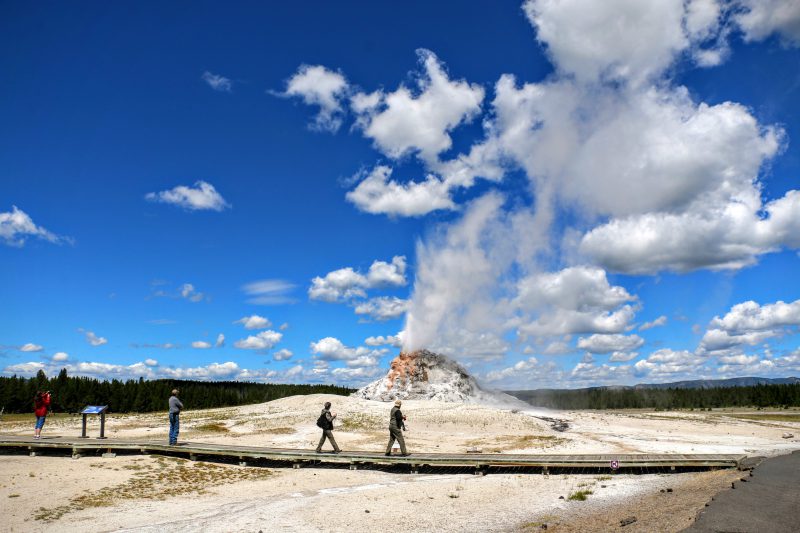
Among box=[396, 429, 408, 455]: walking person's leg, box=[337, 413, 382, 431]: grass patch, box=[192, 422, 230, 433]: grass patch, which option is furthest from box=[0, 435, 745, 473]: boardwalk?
box=[337, 413, 382, 431]: grass patch

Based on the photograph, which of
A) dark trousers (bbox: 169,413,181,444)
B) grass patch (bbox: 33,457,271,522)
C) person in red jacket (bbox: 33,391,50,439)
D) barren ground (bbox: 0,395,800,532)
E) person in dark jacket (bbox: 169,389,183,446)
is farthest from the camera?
person in red jacket (bbox: 33,391,50,439)

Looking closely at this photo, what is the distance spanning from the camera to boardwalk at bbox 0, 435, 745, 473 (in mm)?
19875

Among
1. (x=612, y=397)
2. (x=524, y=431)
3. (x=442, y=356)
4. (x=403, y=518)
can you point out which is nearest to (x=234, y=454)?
(x=403, y=518)

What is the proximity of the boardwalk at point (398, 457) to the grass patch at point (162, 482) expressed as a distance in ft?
2.90

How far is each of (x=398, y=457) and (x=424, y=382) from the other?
122ft

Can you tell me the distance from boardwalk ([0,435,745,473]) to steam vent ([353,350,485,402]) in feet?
107

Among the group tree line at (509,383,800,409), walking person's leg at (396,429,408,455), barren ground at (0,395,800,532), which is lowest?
tree line at (509,383,800,409)

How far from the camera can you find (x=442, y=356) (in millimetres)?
61625

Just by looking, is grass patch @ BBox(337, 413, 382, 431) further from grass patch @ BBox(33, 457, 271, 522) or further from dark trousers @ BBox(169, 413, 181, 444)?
grass patch @ BBox(33, 457, 271, 522)

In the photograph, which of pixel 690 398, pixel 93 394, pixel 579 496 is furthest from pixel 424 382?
pixel 690 398

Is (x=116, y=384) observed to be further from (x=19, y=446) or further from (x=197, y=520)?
(x=197, y=520)

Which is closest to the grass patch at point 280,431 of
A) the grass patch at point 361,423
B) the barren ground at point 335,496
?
the grass patch at point 361,423

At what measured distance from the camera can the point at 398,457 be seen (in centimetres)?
2061

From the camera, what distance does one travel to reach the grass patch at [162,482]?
14.7 meters
